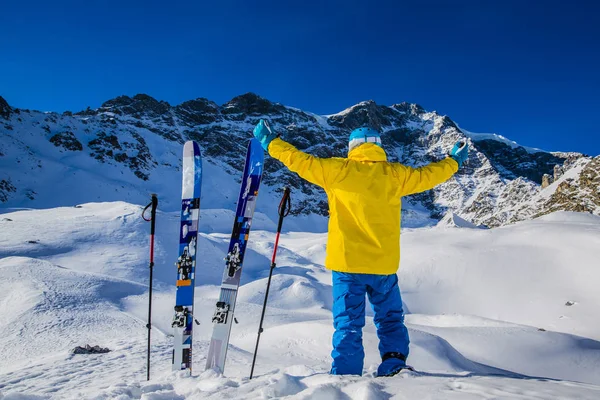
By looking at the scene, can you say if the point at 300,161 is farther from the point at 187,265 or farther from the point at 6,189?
the point at 6,189

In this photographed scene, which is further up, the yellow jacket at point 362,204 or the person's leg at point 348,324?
the yellow jacket at point 362,204

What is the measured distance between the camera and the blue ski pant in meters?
2.54

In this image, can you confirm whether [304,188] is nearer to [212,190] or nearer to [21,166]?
[212,190]

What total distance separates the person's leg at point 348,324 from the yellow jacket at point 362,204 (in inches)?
4.7

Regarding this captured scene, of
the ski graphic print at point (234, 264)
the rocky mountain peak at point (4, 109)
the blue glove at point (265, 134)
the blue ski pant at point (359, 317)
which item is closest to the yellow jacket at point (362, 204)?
the blue ski pant at point (359, 317)

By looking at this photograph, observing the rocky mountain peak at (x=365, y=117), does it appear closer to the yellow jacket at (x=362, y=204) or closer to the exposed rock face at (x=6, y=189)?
the exposed rock face at (x=6, y=189)

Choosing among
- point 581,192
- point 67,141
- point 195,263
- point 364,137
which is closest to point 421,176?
point 364,137

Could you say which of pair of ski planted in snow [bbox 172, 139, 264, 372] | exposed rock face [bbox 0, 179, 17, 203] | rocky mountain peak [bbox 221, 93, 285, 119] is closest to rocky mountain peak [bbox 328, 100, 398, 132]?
rocky mountain peak [bbox 221, 93, 285, 119]

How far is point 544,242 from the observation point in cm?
1279

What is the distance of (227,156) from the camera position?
237 ft

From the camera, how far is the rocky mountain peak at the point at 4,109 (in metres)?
42.1

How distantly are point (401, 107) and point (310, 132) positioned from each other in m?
71.8

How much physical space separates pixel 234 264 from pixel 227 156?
7054cm

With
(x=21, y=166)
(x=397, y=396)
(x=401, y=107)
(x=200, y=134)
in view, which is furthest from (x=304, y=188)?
(x=401, y=107)
